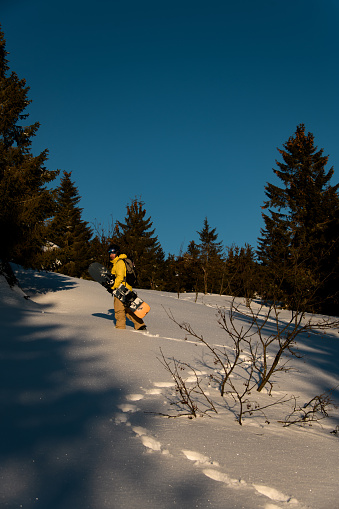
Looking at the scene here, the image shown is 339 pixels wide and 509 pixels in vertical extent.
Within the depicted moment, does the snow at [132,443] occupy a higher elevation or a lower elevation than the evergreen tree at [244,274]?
lower

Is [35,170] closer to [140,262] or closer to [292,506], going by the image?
[292,506]

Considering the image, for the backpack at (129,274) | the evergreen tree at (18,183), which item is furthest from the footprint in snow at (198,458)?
the evergreen tree at (18,183)

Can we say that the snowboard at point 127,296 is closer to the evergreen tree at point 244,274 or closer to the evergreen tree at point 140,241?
the evergreen tree at point 244,274

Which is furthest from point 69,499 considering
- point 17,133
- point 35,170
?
point 17,133

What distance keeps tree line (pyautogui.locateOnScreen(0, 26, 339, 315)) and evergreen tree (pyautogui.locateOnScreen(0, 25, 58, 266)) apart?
24mm

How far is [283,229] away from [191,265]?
7.08m

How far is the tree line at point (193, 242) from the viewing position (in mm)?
7965

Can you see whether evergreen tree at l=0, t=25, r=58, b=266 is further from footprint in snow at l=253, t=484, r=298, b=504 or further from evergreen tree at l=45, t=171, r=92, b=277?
evergreen tree at l=45, t=171, r=92, b=277

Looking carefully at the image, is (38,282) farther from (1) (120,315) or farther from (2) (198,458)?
(2) (198,458)

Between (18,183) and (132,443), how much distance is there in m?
7.76

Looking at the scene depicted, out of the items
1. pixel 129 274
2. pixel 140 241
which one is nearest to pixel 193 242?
pixel 140 241

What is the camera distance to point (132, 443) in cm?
219

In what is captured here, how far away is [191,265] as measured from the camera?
74.6ft

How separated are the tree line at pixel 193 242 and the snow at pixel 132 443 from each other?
4.92 feet
